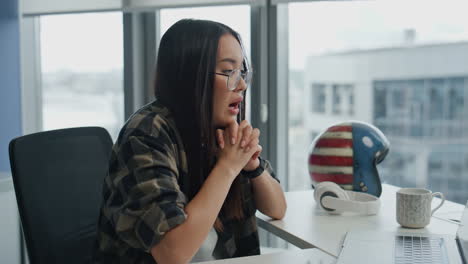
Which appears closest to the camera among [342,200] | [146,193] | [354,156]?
[146,193]

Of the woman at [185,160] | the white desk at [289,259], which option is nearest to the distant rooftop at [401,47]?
the woman at [185,160]

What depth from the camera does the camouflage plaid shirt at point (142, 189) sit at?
43.0 inches

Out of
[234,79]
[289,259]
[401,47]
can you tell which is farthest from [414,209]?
[401,47]

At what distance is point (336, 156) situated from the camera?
162 cm

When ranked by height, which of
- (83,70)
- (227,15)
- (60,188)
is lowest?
(60,188)

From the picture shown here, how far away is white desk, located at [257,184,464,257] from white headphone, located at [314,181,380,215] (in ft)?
0.07

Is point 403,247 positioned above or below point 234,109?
below

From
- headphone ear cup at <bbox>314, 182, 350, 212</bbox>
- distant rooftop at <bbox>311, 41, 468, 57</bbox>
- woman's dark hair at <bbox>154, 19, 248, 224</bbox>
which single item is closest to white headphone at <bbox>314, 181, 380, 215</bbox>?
headphone ear cup at <bbox>314, 182, 350, 212</bbox>

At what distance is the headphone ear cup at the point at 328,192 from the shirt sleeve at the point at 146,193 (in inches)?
20.0

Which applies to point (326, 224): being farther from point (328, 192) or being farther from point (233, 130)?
point (233, 130)

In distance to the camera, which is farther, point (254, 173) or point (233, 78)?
point (254, 173)

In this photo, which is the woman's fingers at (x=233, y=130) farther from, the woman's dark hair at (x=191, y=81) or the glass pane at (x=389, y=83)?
the glass pane at (x=389, y=83)

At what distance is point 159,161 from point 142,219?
13cm

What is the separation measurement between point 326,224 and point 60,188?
0.68m
